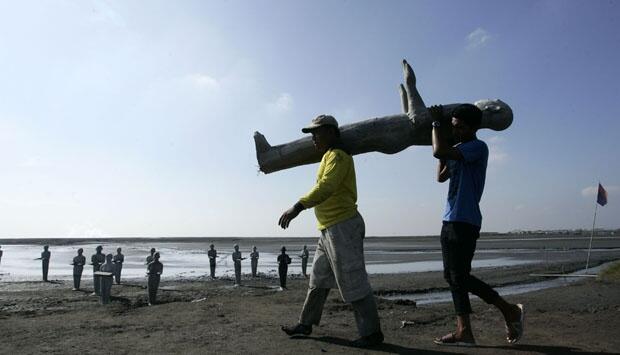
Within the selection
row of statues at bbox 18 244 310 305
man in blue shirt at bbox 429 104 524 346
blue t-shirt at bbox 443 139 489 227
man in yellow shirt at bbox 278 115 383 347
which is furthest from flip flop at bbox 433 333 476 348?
row of statues at bbox 18 244 310 305

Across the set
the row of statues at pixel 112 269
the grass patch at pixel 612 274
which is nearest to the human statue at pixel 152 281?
the row of statues at pixel 112 269

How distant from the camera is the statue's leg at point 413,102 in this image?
16.8 feet

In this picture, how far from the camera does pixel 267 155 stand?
5.51 metres

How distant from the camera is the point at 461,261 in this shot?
4.21 metres

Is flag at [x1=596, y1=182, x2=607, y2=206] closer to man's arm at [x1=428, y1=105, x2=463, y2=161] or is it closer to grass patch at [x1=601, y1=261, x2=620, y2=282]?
grass patch at [x1=601, y1=261, x2=620, y2=282]

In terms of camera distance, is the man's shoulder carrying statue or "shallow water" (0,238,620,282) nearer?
the man's shoulder carrying statue

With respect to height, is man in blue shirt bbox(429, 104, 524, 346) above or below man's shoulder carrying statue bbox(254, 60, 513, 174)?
below

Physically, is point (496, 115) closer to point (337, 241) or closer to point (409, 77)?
point (409, 77)

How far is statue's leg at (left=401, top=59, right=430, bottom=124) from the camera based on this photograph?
5.13 meters

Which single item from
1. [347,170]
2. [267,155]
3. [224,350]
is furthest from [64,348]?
[347,170]

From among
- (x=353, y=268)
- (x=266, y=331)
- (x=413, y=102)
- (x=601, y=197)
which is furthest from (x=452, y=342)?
(x=601, y=197)

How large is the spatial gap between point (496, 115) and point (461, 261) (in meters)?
1.75

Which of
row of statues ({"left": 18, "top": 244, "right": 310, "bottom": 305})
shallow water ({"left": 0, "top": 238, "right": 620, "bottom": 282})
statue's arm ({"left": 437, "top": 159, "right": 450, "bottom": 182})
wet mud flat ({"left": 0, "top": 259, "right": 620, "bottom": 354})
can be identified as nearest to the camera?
wet mud flat ({"left": 0, "top": 259, "right": 620, "bottom": 354})

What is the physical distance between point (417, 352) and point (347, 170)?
177 cm
